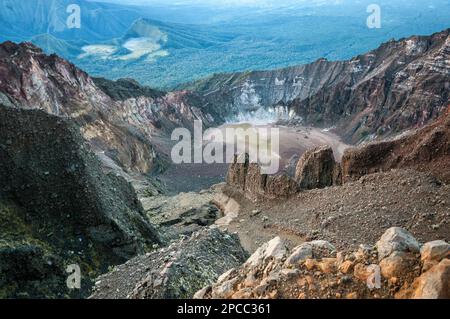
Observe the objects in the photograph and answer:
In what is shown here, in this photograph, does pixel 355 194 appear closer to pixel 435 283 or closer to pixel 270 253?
pixel 270 253

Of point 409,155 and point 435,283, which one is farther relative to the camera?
point 409,155

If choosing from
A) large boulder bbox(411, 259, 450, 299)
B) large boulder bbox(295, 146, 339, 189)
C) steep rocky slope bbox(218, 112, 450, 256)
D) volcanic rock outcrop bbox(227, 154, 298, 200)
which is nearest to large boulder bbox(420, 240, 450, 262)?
large boulder bbox(411, 259, 450, 299)

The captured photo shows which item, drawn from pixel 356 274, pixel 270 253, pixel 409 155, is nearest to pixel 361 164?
pixel 409 155

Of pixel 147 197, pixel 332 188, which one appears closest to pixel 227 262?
pixel 332 188

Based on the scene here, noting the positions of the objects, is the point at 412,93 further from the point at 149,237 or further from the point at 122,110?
the point at 149,237

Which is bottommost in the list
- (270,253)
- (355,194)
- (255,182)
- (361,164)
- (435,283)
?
(255,182)

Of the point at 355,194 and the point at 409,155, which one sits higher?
the point at 409,155

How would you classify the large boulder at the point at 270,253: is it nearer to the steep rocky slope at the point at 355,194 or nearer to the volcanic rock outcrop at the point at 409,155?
the steep rocky slope at the point at 355,194
